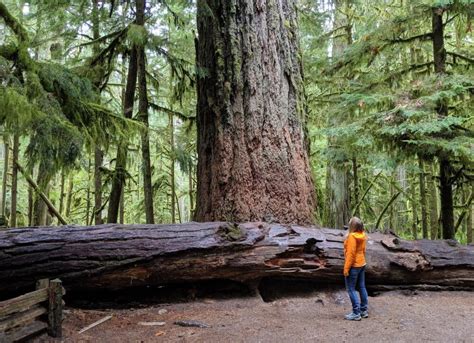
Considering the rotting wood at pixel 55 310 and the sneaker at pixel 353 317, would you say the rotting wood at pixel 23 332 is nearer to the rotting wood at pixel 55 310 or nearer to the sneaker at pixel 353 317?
the rotting wood at pixel 55 310

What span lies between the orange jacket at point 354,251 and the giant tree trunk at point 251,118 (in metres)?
1.44

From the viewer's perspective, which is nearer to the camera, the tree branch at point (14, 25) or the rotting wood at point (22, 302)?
the rotting wood at point (22, 302)

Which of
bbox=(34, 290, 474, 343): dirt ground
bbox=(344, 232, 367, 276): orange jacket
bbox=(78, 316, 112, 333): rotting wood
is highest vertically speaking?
bbox=(344, 232, 367, 276): orange jacket

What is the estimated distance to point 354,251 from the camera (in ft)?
16.5

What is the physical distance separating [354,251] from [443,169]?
3.89 meters

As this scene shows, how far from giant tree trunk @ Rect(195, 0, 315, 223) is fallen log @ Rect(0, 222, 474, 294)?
25.6 inches

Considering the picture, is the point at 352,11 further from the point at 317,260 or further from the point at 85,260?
the point at 85,260

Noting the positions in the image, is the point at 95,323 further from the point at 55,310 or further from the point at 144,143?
the point at 144,143

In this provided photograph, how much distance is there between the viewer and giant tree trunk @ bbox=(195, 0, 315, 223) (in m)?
6.36

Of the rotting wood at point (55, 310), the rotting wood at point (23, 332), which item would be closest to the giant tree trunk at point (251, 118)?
the rotting wood at point (55, 310)

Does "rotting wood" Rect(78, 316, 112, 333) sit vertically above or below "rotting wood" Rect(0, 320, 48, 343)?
below

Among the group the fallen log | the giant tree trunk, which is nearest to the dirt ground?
the fallen log

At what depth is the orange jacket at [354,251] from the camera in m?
5.01

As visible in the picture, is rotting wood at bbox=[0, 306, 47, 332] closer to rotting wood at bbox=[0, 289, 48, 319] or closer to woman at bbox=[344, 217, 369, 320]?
→ rotting wood at bbox=[0, 289, 48, 319]
